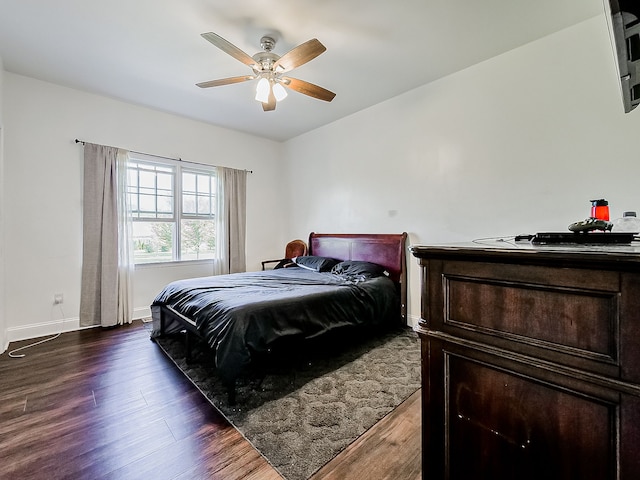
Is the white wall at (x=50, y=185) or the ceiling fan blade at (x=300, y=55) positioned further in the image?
the white wall at (x=50, y=185)

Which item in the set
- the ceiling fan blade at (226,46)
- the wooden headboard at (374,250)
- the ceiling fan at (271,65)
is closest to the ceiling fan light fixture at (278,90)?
the ceiling fan at (271,65)

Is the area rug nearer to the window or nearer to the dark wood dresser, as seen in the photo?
the dark wood dresser

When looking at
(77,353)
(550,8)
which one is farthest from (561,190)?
(77,353)

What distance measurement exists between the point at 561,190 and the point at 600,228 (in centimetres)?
180

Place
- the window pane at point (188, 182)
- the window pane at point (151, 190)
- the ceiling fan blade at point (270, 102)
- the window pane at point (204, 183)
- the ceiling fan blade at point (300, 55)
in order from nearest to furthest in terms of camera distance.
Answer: the ceiling fan blade at point (300, 55) < the ceiling fan blade at point (270, 102) < the window pane at point (151, 190) < the window pane at point (188, 182) < the window pane at point (204, 183)

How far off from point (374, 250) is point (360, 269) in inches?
15.8

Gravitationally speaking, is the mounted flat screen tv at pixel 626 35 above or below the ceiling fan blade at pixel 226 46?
below

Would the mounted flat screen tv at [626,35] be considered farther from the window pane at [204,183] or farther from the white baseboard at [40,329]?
the white baseboard at [40,329]

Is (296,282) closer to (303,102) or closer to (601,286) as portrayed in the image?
(303,102)

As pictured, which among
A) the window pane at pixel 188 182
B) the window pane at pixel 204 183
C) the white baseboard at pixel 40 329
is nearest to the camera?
the white baseboard at pixel 40 329

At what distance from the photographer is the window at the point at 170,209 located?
3969 millimetres

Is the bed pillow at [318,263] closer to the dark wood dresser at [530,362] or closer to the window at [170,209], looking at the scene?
the window at [170,209]

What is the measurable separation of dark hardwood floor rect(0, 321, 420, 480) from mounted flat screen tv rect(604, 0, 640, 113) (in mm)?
2019

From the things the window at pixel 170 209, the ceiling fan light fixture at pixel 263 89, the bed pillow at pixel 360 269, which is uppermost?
the ceiling fan light fixture at pixel 263 89
